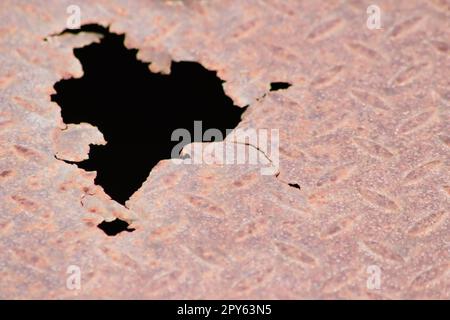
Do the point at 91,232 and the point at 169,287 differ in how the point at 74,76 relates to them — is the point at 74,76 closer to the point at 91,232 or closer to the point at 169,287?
the point at 91,232

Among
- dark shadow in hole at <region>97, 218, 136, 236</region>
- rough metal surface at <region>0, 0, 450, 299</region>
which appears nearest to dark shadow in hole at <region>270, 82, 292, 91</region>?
rough metal surface at <region>0, 0, 450, 299</region>

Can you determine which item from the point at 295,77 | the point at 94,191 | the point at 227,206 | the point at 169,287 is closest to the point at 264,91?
the point at 295,77

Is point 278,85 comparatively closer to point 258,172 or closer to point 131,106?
point 258,172

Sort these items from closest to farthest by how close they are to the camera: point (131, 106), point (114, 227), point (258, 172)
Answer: point (114, 227) → point (258, 172) → point (131, 106)

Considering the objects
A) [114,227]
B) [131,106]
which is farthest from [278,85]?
[114,227]

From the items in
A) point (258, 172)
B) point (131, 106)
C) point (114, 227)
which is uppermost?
point (131, 106)

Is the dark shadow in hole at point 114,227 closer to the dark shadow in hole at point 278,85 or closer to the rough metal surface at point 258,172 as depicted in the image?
the rough metal surface at point 258,172

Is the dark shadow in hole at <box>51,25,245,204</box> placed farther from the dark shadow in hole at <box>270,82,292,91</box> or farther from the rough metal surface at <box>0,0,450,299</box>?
the dark shadow in hole at <box>270,82,292,91</box>
